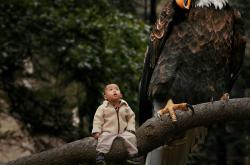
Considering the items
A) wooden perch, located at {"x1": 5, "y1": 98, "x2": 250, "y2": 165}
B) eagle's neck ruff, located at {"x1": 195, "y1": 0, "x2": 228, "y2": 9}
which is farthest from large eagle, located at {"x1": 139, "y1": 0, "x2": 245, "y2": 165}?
wooden perch, located at {"x1": 5, "y1": 98, "x2": 250, "y2": 165}

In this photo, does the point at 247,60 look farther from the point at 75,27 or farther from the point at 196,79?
the point at 196,79

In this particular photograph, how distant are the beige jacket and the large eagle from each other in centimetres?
108

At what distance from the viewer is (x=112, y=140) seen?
3.56 meters

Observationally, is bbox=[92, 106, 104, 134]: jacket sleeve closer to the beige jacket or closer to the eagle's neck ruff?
the beige jacket

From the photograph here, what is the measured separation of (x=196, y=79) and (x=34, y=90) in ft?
14.2

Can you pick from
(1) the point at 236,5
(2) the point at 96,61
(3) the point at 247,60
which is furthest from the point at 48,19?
(1) the point at 236,5

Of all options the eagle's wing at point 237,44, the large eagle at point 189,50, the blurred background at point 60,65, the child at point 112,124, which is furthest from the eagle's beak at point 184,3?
the blurred background at point 60,65

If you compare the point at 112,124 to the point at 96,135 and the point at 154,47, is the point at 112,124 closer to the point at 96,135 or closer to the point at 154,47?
the point at 96,135

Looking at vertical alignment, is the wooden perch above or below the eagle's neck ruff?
below

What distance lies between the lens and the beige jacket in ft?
11.8

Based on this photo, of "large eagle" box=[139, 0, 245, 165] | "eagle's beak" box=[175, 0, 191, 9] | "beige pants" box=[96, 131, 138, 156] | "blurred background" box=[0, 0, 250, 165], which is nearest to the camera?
"beige pants" box=[96, 131, 138, 156]

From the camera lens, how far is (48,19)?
835 cm

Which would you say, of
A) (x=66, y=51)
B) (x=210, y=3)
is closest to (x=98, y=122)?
(x=210, y=3)

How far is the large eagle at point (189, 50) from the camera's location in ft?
15.4
